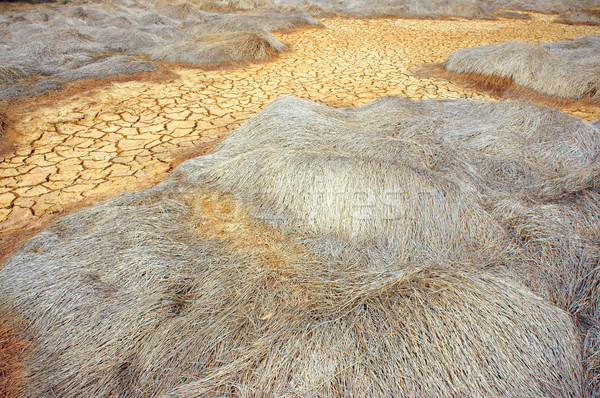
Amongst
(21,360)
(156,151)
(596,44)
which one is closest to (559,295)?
(21,360)

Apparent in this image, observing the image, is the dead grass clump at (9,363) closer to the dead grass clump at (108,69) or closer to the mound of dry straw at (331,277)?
the mound of dry straw at (331,277)

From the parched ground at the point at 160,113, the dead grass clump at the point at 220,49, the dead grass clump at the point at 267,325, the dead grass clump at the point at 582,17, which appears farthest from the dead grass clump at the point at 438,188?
the dead grass clump at the point at 582,17

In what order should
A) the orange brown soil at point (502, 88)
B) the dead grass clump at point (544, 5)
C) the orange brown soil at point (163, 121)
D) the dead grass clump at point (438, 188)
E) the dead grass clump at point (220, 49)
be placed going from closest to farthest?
the dead grass clump at point (438, 188) < the orange brown soil at point (163, 121) < the orange brown soil at point (502, 88) < the dead grass clump at point (220, 49) < the dead grass clump at point (544, 5)

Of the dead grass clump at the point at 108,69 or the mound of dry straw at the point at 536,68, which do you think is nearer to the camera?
the mound of dry straw at the point at 536,68

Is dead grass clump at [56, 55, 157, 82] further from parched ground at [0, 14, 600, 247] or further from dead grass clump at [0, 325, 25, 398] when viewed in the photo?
dead grass clump at [0, 325, 25, 398]

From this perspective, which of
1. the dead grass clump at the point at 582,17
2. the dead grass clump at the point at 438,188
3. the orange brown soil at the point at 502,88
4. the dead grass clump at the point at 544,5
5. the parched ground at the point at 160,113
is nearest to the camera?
the dead grass clump at the point at 438,188

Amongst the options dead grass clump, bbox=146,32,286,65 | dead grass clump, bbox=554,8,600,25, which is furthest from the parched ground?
dead grass clump, bbox=554,8,600,25

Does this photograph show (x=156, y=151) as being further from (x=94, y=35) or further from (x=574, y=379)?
(x=94, y=35)
